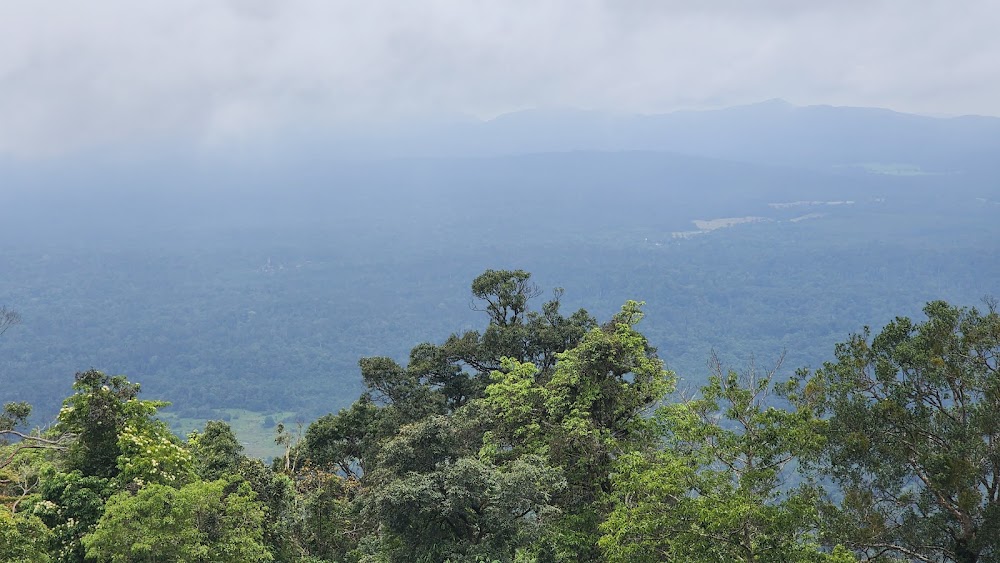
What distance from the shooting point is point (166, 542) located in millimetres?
13359

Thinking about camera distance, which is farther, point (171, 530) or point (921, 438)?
point (921, 438)

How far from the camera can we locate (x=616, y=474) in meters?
15.5

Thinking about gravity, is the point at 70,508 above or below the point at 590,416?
above

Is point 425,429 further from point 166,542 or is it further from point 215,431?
point 215,431

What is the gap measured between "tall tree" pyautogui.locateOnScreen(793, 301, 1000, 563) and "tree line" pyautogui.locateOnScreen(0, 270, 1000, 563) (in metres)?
0.04

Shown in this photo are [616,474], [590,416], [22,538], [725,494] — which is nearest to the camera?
[22,538]

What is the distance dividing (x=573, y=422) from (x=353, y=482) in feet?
37.7

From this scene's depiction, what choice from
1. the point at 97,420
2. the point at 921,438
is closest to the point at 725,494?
the point at 921,438

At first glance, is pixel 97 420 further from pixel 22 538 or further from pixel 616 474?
→ pixel 616 474

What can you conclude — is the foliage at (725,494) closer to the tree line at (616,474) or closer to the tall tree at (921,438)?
the tree line at (616,474)

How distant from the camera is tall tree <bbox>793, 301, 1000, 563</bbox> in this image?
13.6 meters

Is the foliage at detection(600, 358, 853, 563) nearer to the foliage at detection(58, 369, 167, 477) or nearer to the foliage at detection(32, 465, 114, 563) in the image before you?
the foliage at detection(32, 465, 114, 563)

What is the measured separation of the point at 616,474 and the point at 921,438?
6.02 meters

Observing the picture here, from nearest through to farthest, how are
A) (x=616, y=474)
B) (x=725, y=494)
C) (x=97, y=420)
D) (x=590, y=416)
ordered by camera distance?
(x=725, y=494) → (x=616, y=474) → (x=97, y=420) → (x=590, y=416)
